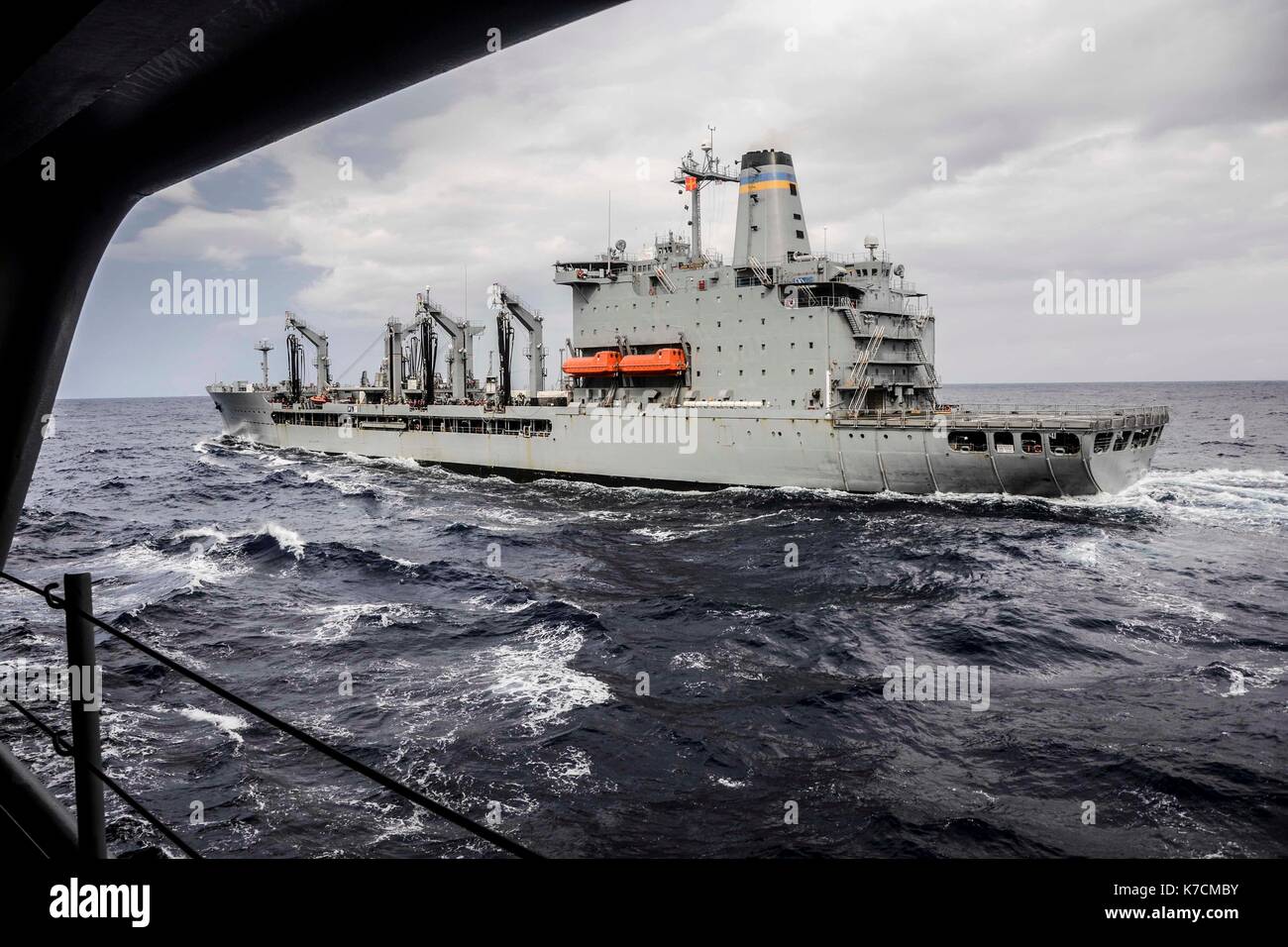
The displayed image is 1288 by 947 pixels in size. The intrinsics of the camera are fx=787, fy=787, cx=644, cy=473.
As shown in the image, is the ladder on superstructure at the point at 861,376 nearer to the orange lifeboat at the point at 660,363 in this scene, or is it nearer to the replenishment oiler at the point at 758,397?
the replenishment oiler at the point at 758,397

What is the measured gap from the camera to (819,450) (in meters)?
31.5

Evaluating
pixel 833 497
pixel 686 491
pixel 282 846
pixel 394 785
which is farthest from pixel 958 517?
pixel 394 785

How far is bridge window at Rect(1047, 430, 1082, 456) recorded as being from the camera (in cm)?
2791

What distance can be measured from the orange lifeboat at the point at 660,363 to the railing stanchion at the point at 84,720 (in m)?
33.5

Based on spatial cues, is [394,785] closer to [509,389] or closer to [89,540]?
[89,540]

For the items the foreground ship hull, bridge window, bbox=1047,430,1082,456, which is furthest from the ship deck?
bridge window, bbox=1047,430,1082,456

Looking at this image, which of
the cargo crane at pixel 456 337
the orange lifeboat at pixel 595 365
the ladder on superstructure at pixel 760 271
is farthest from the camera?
the cargo crane at pixel 456 337

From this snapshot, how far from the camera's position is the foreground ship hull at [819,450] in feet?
93.7

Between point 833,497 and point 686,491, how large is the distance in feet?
22.0
